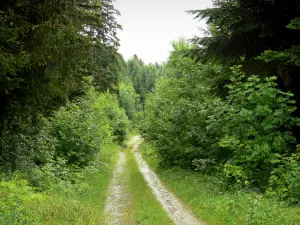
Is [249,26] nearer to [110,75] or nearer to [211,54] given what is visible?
[211,54]

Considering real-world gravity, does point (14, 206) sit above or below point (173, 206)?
above

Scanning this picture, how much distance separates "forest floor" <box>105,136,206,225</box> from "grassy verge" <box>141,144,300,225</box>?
489 millimetres

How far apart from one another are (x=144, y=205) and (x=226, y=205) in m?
3.89

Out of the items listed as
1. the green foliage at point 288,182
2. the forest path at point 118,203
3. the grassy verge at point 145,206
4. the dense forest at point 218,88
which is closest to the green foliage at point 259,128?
the dense forest at point 218,88

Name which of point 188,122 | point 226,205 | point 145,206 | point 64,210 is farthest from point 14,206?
point 188,122

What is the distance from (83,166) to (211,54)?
11233 millimetres

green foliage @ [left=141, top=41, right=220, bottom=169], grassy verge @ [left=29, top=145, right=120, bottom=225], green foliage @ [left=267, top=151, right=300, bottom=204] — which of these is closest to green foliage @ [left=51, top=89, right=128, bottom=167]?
green foliage @ [left=141, top=41, right=220, bottom=169]

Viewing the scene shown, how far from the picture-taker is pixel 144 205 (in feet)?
42.7

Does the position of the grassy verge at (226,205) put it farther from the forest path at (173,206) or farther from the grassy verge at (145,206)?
the grassy verge at (145,206)

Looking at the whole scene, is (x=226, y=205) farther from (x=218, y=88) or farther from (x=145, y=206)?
(x=218, y=88)

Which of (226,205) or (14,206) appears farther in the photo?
(226,205)

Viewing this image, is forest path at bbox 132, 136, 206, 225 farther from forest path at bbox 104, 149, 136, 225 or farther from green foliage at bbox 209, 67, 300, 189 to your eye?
green foliage at bbox 209, 67, 300, 189

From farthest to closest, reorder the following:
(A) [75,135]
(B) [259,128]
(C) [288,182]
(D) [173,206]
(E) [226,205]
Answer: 1. (A) [75,135]
2. (D) [173,206]
3. (B) [259,128]
4. (E) [226,205]
5. (C) [288,182]

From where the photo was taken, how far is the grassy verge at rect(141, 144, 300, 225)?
8180 millimetres
